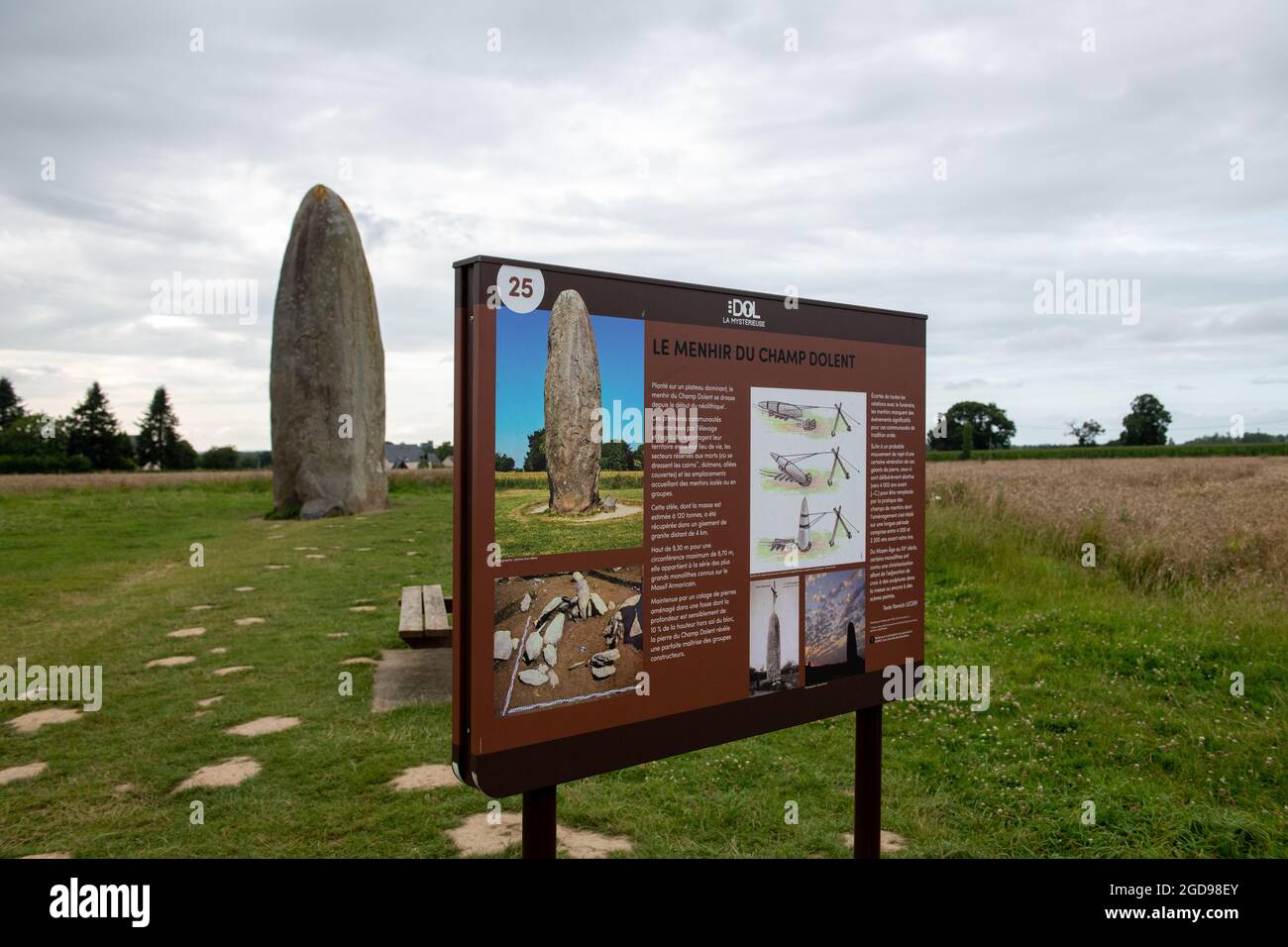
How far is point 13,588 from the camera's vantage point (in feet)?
34.8

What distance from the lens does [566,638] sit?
9.84ft

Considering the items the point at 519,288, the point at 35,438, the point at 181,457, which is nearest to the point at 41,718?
the point at 519,288

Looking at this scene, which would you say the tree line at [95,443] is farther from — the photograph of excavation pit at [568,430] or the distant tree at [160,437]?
the photograph of excavation pit at [568,430]

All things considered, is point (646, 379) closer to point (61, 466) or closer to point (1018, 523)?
point (1018, 523)

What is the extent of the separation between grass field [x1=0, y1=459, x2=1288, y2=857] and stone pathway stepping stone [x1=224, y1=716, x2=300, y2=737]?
101 mm

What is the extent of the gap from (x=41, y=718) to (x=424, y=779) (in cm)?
298

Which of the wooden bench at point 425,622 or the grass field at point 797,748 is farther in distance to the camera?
the wooden bench at point 425,622

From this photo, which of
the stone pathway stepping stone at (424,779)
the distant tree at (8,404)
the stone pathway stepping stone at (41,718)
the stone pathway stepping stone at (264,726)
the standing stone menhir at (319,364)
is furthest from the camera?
the distant tree at (8,404)

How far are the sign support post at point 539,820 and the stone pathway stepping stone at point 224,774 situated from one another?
2537 mm

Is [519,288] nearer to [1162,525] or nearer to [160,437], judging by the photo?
[1162,525]

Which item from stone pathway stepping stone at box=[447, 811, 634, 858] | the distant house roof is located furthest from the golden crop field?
the distant house roof

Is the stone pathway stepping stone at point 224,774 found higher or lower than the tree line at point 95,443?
lower

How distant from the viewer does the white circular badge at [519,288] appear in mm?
2889

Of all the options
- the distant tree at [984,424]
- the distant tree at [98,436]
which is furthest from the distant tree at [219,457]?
the distant tree at [984,424]
